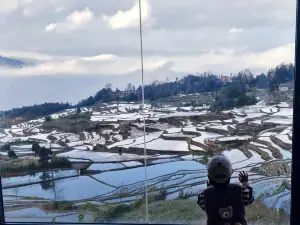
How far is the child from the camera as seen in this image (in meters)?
1.58

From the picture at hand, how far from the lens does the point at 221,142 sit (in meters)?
1.97

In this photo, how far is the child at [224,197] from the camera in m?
1.58

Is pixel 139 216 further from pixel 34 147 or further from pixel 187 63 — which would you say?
pixel 187 63

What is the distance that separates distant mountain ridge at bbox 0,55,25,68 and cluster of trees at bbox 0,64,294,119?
209mm

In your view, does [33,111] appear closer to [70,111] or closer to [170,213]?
[70,111]

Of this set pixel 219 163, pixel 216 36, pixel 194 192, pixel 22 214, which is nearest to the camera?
pixel 219 163

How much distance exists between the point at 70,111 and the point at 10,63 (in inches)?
14.4

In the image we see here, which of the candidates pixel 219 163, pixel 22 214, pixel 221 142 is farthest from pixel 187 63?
pixel 22 214

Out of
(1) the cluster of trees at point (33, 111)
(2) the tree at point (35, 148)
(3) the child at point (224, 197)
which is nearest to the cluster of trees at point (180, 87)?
(1) the cluster of trees at point (33, 111)

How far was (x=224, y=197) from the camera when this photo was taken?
5.24ft

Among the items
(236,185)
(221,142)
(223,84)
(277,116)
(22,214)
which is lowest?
(22,214)

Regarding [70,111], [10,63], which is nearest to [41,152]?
[70,111]

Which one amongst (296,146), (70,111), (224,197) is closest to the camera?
(224,197)

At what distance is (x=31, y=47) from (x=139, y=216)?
976 mm
